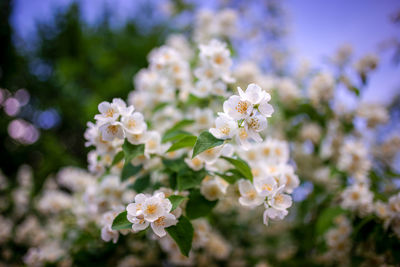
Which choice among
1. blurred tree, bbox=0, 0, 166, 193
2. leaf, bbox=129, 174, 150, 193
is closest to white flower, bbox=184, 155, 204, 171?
leaf, bbox=129, 174, 150, 193

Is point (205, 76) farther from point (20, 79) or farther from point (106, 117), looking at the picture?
point (20, 79)

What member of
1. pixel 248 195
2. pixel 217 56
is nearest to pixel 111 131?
pixel 248 195

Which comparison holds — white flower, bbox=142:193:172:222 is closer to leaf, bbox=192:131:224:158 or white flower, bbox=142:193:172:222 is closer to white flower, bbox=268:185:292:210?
leaf, bbox=192:131:224:158

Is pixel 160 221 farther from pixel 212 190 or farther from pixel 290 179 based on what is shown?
pixel 290 179

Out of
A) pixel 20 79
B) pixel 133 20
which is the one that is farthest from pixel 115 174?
pixel 20 79

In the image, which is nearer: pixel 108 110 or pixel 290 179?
pixel 108 110
